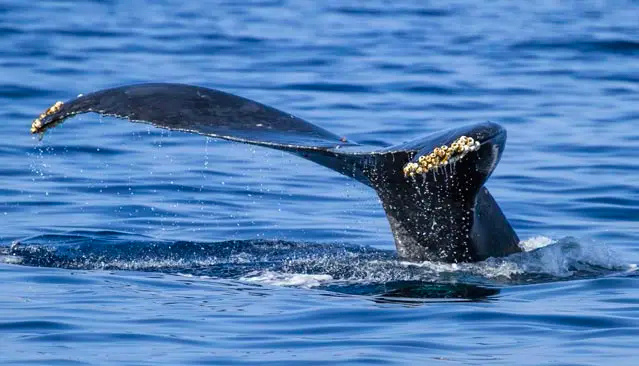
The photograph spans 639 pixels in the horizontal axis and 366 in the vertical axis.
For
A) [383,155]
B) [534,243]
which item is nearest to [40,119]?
[383,155]

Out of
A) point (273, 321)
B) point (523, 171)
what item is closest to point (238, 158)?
point (523, 171)

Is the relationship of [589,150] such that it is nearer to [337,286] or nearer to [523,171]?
[523,171]

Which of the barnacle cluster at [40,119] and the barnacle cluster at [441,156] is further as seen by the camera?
the barnacle cluster at [40,119]

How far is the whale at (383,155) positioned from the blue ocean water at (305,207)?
20 cm

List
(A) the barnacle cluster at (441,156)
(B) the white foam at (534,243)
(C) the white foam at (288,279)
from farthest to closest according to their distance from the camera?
(B) the white foam at (534,243)
(C) the white foam at (288,279)
(A) the barnacle cluster at (441,156)

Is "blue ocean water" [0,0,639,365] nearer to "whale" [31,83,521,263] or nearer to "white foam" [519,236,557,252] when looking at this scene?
"white foam" [519,236,557,252]

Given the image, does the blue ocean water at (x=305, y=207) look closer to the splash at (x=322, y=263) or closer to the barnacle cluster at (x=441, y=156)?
the splash at (x=322, y=263)

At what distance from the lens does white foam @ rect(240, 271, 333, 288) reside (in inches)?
363

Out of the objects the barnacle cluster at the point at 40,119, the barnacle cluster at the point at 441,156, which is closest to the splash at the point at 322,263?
the barnacle cluster at the point at 441,156

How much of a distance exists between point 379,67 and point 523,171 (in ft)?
28.0

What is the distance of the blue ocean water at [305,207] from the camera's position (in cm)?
809

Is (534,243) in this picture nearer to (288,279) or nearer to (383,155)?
(288,279)

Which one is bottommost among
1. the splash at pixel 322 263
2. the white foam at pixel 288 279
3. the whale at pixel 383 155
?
the white foam at pixel 288 279

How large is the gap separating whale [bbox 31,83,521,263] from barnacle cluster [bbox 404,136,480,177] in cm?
16
